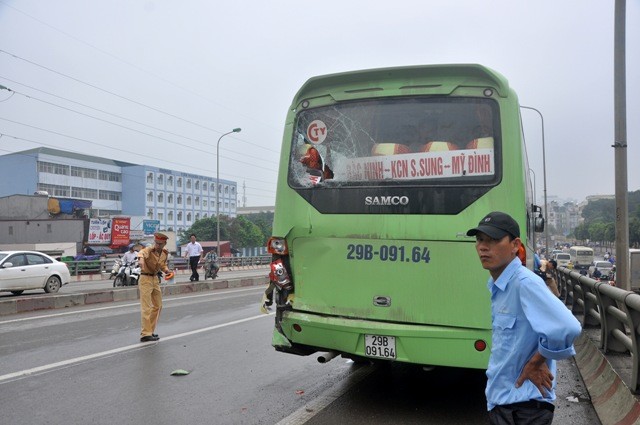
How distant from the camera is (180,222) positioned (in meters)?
103

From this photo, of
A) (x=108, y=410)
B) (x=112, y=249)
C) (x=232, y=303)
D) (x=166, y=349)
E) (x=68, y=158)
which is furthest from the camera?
(x=68, y=158)

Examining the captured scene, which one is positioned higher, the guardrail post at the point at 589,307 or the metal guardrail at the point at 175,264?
the guardrail post at the point at 589,307

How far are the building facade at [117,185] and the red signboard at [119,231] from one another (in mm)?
23475

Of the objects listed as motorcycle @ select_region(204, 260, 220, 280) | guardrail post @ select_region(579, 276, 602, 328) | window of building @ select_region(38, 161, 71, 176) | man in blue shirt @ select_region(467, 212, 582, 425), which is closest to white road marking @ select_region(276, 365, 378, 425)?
man in blue shirt @ select_region(467, 212, 582, 425)

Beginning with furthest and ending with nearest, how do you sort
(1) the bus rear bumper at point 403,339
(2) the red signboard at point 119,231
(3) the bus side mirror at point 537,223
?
(2) the red signboard at point 119,231, (3) the bus side mirror at point 537,223, (1) the bus rear bumper at point 403,339

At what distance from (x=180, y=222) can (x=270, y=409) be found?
101 metres

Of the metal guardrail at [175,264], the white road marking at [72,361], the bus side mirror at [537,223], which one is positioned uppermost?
the bus side mirror at [537,223]

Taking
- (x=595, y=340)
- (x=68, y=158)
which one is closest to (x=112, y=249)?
(x=68, y=158)

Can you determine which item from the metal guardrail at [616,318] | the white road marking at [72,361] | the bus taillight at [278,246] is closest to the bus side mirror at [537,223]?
the metal guardrail at [616,318]

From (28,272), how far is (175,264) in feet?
78.4

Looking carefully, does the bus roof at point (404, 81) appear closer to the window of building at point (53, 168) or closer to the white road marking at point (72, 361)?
the white road marking at point (72, 361)

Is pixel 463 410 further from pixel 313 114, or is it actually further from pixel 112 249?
pixel 112 249

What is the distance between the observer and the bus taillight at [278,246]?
5465 mm

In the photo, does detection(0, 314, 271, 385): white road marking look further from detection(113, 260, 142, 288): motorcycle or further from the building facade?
the building facade
